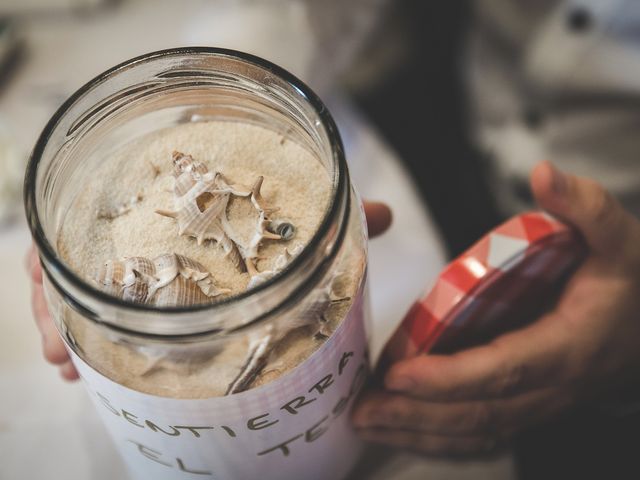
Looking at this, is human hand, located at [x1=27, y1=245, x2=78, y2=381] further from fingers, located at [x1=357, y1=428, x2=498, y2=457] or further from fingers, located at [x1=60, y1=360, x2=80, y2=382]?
fingers, located at [x1=357, y1=428, x2=498, y2=457]

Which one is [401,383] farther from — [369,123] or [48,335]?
[369,123]

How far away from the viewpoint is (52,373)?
0.53 m

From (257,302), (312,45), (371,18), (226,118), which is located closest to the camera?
(257,302)

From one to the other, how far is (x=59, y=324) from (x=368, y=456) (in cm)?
26

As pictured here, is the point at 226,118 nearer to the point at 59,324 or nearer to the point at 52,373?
the point at 59,324

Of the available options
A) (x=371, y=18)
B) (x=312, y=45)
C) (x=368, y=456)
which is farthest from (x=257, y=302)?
(x=371, y=18)

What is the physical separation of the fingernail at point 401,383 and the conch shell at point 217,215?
0.14 meters

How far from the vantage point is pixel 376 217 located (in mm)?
456

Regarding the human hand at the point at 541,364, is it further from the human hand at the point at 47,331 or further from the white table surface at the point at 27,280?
the human hand at the point at 47,331

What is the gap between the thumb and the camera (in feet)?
1.43

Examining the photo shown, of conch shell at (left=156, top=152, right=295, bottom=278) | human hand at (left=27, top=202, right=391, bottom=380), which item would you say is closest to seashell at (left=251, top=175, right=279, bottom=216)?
conch shell at (left=156, top=152, right=295, bottom=278)

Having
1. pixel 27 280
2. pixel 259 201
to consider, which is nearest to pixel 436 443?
pixel 259 201

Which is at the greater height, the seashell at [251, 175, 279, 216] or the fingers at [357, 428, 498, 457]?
Result: the seashell at [251, 175, 279, 216]

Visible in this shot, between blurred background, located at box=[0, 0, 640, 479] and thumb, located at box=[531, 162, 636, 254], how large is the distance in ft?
0.34
